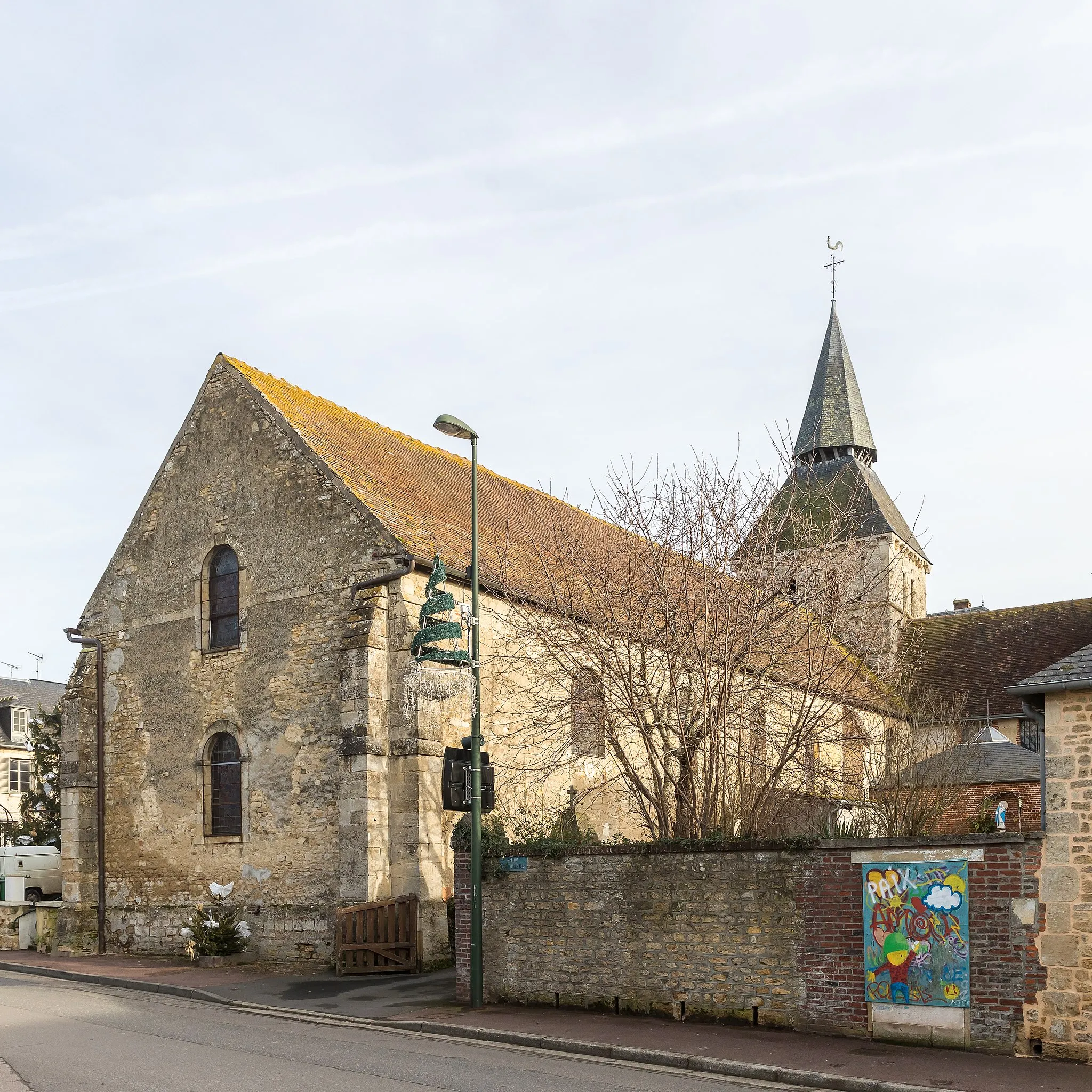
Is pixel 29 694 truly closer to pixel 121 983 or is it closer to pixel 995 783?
pixel 121 983

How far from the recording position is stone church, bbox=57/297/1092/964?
1695 centimetres

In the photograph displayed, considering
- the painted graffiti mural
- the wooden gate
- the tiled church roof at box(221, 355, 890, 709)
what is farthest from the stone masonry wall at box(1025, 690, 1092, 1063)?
the wooden gate

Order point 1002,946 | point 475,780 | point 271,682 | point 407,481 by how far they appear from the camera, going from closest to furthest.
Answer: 1. point 1002,946
2. point 475,780
3. point 271,682
4. point 407,481

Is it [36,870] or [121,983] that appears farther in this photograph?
[36,870]

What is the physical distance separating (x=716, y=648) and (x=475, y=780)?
360 centimetres

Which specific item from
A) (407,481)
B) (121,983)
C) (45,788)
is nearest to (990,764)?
(407,481)

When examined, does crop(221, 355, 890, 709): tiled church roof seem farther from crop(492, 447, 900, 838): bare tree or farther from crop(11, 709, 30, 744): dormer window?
crop(11, 709, 30, 744): dormer window

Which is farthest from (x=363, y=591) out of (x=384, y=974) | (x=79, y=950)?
(x=79, y=950)

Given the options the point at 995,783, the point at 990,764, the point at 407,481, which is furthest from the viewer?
the point at 990,764

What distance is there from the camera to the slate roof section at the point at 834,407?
41.9 metres

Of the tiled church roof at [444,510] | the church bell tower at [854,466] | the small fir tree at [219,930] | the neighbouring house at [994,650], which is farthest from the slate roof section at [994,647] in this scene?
the small fir tree at [219,930]

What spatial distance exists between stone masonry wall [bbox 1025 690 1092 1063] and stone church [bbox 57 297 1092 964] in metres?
6.49

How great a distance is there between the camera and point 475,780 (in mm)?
13438

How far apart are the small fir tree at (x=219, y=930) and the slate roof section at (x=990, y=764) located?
445 inches
